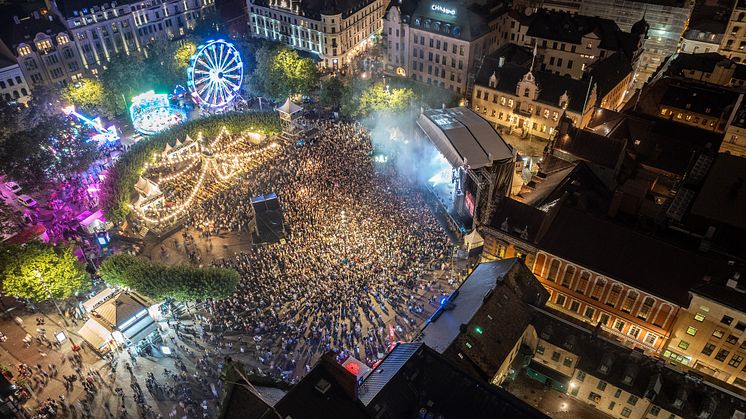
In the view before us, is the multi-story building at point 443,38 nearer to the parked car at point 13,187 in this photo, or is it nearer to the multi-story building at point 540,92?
the multi-story building at point 540,92

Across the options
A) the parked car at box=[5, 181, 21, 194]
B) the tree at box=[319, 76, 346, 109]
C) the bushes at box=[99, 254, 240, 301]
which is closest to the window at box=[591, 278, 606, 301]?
the bushes at box=[99, 254, 240, 301]

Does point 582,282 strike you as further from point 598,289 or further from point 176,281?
point 176,281

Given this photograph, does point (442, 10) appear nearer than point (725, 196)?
No

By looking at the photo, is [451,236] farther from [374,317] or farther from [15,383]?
[15,383]

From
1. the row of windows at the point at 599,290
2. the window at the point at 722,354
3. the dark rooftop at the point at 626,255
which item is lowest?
the window at the point at 722,354

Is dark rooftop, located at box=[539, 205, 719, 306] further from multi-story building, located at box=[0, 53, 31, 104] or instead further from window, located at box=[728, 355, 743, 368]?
multi-story building, located at box=[0, 53, 31, 104]

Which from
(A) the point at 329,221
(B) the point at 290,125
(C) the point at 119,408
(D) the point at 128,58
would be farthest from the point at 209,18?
(C) the point at 119,408

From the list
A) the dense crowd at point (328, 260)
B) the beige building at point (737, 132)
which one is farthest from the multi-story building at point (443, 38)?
the beige building at point (737, 132)

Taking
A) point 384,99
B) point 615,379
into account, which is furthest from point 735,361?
point 384,99
